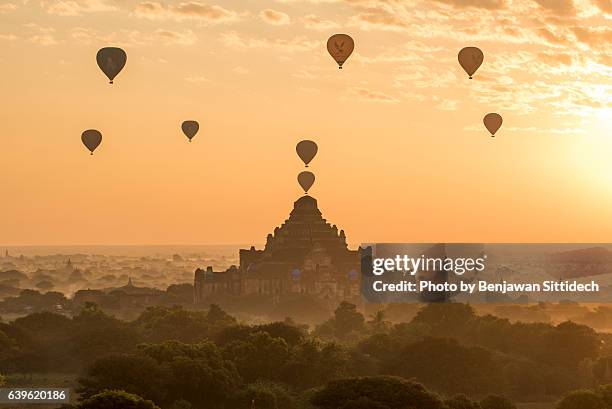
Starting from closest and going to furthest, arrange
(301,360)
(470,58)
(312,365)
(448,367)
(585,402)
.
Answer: (585,402)
(312,365)
(301,360)
(448,367)
(470,58)

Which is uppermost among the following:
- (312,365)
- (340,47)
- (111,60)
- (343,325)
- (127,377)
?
(340,47)

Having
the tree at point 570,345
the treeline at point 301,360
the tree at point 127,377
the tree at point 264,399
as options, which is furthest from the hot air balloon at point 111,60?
the tree at point 570,345

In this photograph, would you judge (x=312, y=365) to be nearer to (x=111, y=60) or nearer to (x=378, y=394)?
(x=378, y=394)

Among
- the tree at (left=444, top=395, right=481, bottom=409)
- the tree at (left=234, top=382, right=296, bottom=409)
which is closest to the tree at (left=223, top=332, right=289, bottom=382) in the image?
the tree at (left=234, top=382, right=296, bottom=409)

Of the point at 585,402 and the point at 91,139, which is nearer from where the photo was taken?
the point at 585,402

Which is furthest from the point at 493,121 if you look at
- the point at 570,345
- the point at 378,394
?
the point at 378,394

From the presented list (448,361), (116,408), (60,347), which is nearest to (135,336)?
(60,347)

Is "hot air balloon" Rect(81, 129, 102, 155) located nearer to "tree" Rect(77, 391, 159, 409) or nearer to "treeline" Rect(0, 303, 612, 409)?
"treeline" Rect(0, 303, 612, 409)
